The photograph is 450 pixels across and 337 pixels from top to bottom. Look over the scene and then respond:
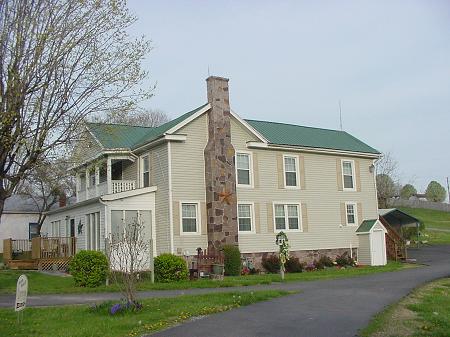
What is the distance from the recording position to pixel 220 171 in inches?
1038

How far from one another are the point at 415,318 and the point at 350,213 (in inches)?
841

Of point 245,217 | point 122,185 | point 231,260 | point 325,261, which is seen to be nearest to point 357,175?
point 325,261

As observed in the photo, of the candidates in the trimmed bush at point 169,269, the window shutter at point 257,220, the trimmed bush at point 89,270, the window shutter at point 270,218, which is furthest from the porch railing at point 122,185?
the window shutter at point 270,218

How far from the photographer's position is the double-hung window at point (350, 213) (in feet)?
106

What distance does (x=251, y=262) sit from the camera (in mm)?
27438

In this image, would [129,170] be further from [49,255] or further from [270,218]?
[270,218]

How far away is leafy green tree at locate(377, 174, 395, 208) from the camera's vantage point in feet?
177

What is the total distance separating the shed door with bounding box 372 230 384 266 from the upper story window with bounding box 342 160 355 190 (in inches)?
119

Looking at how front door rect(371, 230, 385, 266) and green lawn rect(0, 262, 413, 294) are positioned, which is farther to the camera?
front door rect(371, 230, 385, 266)

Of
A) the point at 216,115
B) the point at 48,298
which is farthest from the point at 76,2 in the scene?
the point at 216,115

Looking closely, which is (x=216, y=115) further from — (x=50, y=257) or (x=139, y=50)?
(x=50, y=257)

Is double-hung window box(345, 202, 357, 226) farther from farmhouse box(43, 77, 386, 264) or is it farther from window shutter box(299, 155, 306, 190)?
window shutter box(299, 155, 306, 190)

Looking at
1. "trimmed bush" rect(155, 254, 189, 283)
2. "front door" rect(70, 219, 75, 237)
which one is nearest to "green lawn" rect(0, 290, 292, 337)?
"trimmed bush" rect(155, 254, 189, 283)

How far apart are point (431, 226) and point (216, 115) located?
1654 inches
